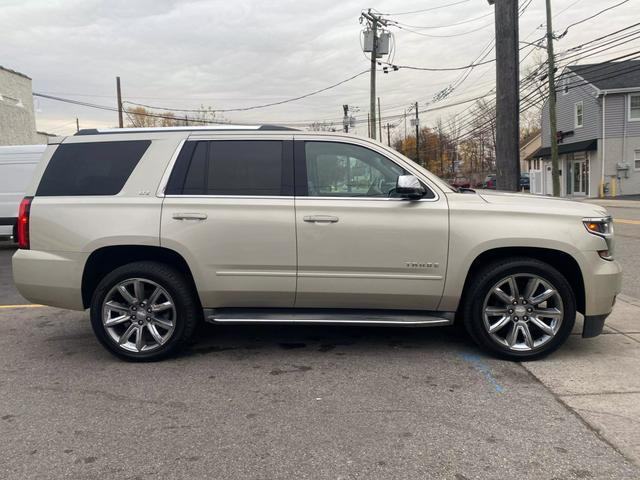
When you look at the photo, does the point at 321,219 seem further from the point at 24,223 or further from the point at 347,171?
the point at 24,223

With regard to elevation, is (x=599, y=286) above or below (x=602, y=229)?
below

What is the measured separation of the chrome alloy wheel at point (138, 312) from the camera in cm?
443

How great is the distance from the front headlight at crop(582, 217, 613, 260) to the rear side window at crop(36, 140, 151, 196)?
3.80 meters

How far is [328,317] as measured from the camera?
437 cm

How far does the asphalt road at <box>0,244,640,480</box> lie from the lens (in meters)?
2.87

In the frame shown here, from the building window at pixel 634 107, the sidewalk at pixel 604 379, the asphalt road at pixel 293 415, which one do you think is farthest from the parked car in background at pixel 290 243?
the building window at pixel 634 107

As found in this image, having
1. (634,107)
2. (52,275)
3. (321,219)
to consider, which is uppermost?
(634,107)

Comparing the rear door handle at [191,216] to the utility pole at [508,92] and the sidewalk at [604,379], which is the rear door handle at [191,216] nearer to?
the sidewalk at [604,379]

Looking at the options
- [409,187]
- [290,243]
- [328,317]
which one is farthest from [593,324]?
[290,243]

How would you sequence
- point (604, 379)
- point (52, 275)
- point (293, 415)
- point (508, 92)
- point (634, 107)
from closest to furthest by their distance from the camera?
point (293, 415)
point (604, 379)
point (52, 275)
point (508, 92)
point (634, 107)

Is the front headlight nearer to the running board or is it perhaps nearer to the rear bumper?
the running board

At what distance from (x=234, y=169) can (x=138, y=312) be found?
1.48 metres

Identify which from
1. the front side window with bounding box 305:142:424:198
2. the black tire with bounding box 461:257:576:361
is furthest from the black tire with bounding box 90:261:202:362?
the black tire with bounding box 461:257:576:361

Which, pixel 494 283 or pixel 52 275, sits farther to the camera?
pixel 52 275
